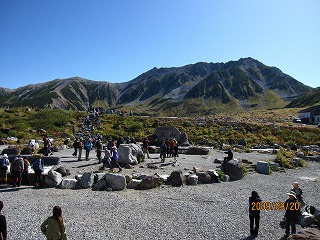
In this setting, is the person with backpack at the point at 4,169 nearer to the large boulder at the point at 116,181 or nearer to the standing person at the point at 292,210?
the large boulder at the point at 116,181

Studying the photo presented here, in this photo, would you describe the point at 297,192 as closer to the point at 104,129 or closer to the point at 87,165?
the point at 87,165

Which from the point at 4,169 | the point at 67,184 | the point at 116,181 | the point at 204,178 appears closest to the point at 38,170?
the point at 67,184

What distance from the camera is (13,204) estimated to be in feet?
49.9

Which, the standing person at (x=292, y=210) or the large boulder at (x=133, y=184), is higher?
the standing person at (x=292, y=210)

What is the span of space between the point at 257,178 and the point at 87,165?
46.0 feet

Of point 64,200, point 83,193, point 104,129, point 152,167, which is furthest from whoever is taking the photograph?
point 104,129

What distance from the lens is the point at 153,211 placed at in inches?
577

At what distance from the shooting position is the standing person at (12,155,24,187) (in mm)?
18297

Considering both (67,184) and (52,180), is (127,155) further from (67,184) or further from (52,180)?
(52,180)

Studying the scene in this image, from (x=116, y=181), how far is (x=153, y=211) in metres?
4.79

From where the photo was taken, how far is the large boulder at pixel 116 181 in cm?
1864

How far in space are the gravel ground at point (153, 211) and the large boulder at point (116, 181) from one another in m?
0.63

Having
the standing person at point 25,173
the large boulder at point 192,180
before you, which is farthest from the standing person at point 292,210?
the standing person at point 25,173

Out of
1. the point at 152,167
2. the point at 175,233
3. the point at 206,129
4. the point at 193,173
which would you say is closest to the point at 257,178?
the point at 193,173
